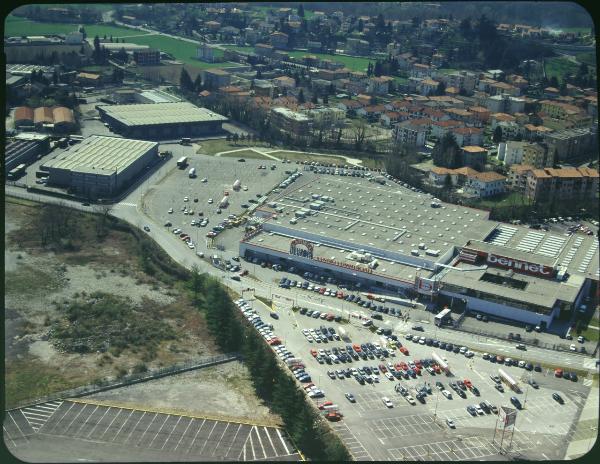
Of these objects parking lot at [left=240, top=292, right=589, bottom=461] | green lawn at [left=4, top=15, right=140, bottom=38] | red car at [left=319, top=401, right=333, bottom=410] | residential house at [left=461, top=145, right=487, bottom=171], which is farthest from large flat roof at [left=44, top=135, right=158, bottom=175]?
green lawn at [left=4, top=15, right=140, bottom=38]

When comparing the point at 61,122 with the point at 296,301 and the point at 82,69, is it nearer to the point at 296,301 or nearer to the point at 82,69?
the point at 82,69

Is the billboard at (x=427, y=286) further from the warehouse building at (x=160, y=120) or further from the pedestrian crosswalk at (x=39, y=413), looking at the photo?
the warehouse building at (x=160, y=120)

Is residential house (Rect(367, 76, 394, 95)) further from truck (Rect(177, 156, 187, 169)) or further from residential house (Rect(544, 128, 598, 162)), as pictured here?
truck (Rect(177, 156, 187, 169))

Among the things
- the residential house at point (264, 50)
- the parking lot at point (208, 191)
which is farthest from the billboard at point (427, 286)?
the residential house at point (264, 50)

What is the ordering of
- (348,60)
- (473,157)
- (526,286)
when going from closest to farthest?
(526,286), (473,157), (348,60)

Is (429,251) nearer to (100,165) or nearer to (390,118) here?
(100,165)

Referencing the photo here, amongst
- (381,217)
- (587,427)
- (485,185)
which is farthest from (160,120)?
(587,427)

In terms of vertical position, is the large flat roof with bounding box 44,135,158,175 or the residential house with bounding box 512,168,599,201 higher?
the residential house with bounding box 512,168,599,201

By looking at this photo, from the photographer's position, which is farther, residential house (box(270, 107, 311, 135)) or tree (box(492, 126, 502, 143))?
residential house (box(270, 107, 311, 135))

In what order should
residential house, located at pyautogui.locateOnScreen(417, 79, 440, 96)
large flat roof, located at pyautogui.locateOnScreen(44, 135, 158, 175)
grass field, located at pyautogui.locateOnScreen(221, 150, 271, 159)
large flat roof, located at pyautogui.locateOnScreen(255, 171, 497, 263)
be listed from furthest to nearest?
residential house, located at pyautogui.locateOnScreen(417, 79, 440, 96), grass field, located at pyautogui.locateOnScreen(221, 150, 271, 159), large flat roof, located at pyautogui.locateOnScreen(44, 135, 158, 175), large flat roof, located at pyautogui.locateOnScreen(255, 171, 497, 263)
